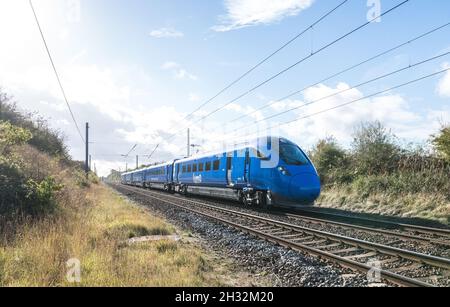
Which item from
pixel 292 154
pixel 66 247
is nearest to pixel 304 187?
pixel 292 154

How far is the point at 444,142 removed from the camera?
17.1 metres

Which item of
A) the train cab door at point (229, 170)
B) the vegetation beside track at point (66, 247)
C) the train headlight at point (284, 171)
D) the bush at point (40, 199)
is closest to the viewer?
the vegetation beside track at point (66, 247)

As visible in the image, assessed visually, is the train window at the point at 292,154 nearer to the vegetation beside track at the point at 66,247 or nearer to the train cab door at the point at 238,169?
the train cab door at the point at 238,169

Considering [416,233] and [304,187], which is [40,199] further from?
[416,233]

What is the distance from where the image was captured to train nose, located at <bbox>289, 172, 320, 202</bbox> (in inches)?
609

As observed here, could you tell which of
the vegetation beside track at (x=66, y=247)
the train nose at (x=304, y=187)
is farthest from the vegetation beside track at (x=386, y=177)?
the vegetation beside track at (x=66, y=247)

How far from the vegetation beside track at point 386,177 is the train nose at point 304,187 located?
3196 millimetres

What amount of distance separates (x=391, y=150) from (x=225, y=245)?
13.9 m

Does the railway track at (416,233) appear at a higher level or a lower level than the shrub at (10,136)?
lower

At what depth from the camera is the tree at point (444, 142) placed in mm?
16828

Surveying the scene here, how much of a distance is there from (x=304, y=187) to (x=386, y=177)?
205 inches
